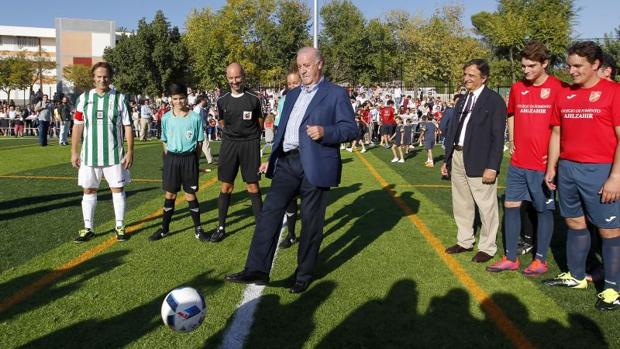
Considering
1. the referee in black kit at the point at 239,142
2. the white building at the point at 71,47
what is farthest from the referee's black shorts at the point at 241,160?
the white building at the point at 71,47

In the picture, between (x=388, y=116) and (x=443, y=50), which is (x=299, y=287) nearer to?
(x=388, y=116)

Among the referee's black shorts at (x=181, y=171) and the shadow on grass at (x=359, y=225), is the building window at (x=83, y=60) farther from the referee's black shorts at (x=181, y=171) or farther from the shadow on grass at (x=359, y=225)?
the referee's black shorts at (x=181, y=171)

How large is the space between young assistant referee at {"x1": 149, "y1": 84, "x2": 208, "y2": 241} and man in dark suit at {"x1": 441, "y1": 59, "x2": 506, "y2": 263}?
2.96 metres

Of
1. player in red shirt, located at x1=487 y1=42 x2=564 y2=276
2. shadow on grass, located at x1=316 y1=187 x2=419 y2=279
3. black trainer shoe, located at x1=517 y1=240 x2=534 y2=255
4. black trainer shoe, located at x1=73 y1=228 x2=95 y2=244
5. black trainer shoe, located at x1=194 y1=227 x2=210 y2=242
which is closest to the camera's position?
player in red shirt, located at x1=487 y1=42 x2=564 y2=276

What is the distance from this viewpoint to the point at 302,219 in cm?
441

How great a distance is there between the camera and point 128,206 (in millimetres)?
7980

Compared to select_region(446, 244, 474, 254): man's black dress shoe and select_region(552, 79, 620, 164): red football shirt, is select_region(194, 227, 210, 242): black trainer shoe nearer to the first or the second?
select_region(446, 244, 474, 254): man's black dress shoe

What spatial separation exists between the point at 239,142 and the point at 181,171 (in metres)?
0.78

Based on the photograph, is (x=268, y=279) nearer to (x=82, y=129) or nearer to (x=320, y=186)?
(x=320, y=186)

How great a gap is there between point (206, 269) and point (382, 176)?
778cm

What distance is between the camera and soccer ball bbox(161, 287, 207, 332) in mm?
3303

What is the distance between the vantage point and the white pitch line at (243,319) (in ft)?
10.9

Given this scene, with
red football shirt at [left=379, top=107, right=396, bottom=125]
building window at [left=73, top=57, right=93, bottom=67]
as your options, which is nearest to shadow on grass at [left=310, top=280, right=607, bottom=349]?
red football shirt at [left=379, top=107, right=396, bottom=125]

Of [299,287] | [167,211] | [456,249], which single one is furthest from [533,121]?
[167,211]
